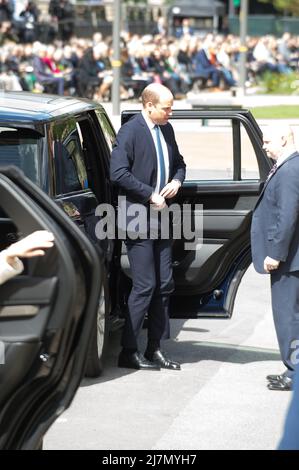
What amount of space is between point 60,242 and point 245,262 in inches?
156

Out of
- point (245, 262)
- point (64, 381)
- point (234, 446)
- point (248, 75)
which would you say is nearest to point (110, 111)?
point (248, 75)

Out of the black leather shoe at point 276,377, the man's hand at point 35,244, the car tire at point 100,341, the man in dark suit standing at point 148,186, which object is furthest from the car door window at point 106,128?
the man's hand at point 35,244

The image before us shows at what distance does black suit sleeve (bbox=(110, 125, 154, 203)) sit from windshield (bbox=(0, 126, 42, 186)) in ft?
2.41

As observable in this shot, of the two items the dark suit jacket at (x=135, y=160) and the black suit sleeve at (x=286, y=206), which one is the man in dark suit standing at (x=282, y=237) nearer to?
the black suit sleeve at (x=286, y=206)

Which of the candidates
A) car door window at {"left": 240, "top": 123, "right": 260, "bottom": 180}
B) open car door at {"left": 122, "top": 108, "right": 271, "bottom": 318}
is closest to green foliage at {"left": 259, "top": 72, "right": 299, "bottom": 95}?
car door window at {"left": 240, "top": 123, "right": 260, "bottom": 180}

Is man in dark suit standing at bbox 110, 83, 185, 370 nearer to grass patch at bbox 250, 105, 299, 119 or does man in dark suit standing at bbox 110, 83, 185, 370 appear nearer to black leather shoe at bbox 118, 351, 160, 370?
black leather shoe at bbox 118, 351, 160, 370

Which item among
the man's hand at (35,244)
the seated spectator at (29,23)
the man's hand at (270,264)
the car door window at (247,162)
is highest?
the man's hand at (35,244)

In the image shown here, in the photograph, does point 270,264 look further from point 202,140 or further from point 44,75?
point 44,75

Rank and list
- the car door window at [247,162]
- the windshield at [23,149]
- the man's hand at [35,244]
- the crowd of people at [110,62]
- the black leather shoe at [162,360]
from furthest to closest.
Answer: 1. the crowd of people at [110,62]
2. the car door window at [247,162]
3. the black leather shoe at [162,360]
4. the windshield at [23,149]
5. the man's hand at [35,244]

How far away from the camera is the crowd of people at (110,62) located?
2822cm

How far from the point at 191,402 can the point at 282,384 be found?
65 centimetres

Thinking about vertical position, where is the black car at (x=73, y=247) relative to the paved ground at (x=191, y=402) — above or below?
above

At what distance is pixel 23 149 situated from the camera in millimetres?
6449

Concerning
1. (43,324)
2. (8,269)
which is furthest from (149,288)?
(43,324)
